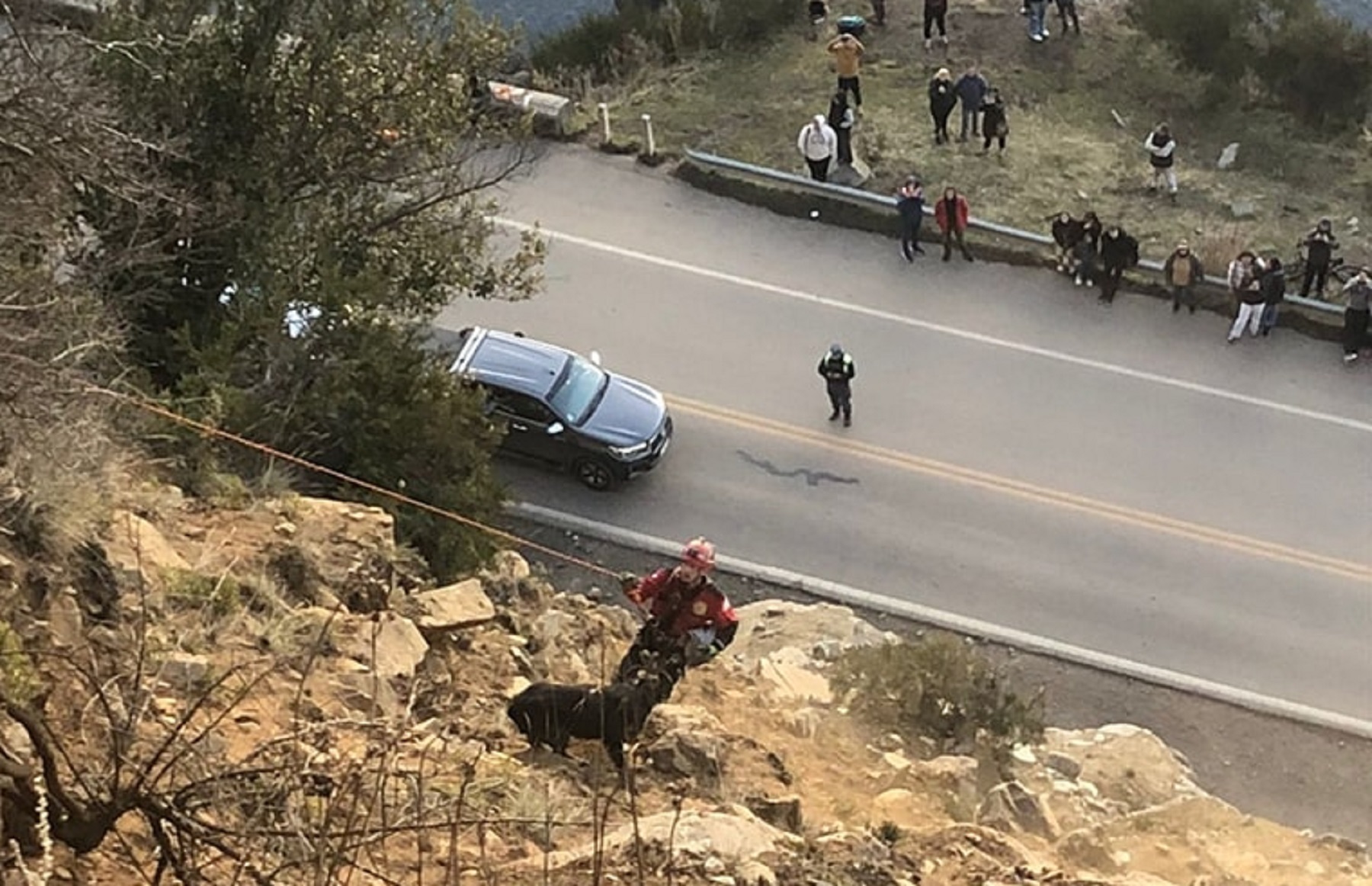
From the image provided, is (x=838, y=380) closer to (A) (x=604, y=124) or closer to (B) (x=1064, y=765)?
(B) (x=1064, y=765)

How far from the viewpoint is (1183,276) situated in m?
20.3

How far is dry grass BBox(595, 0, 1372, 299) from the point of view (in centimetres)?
2225

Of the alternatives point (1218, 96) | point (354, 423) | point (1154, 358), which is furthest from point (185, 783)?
point (1218, 96)

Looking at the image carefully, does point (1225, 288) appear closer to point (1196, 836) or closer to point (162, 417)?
point (1196, 836)

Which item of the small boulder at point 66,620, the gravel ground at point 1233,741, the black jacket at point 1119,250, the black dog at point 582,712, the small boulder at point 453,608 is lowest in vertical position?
the gravel ground at point 1233,741

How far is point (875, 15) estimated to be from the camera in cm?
2633

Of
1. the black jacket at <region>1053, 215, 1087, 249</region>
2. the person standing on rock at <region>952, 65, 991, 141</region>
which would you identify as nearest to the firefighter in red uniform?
the black jacket at <region>1053, 215, 1087, 249</region>

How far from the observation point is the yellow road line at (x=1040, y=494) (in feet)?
57.2

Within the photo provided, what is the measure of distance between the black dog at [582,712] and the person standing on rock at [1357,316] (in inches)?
502

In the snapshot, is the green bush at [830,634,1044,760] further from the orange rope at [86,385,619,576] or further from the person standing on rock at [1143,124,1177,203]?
the person standing on rock at [1143,124,1177,203]

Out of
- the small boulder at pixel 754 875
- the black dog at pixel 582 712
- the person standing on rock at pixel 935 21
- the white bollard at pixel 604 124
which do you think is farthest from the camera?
the person standing on rock at pixel 935 21

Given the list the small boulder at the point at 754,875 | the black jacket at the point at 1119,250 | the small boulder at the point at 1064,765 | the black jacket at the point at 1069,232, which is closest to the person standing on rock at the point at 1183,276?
the black jacket at the point at 1119,250

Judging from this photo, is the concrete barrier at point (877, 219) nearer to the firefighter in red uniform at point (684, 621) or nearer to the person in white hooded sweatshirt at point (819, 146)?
the person in white hooded sweatshirt at point (819, 146)

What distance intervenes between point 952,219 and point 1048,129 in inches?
139
